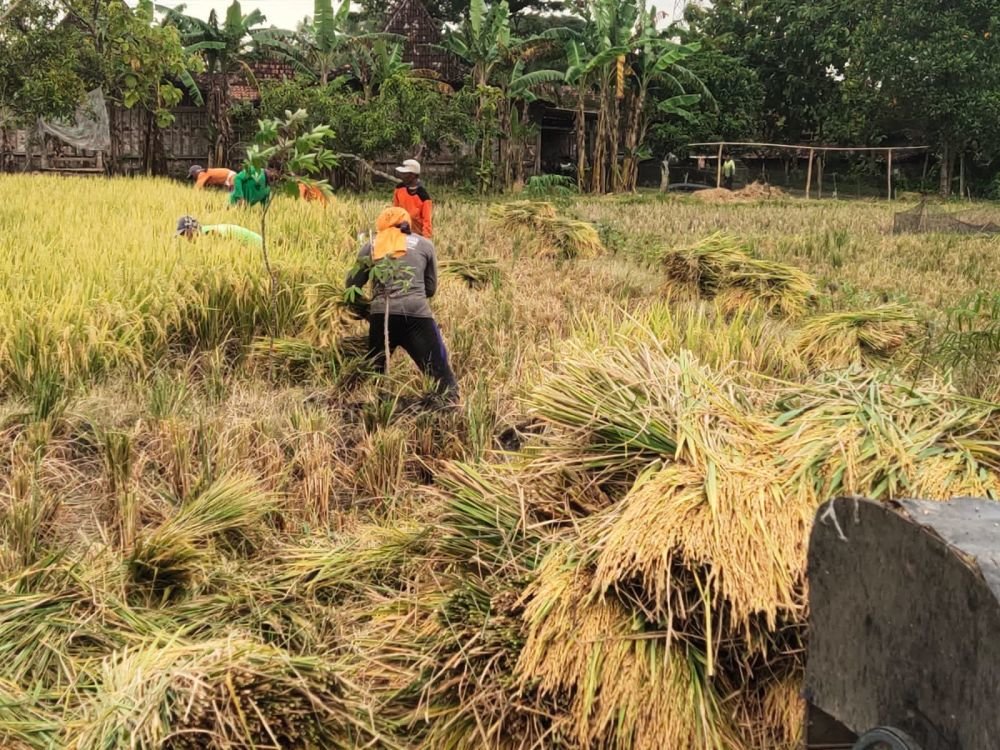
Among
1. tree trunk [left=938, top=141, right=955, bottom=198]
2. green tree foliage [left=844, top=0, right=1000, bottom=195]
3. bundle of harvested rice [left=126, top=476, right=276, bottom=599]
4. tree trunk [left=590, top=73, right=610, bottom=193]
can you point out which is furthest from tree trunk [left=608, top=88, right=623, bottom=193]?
bundle of harvested rice [left=126, top=476, right=276, bottom=599]

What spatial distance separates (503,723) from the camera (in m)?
2.28

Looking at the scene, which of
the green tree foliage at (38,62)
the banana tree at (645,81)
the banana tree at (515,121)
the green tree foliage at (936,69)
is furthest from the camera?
the green tree foliage at (936,69)

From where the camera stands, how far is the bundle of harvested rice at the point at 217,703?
2.06 metres

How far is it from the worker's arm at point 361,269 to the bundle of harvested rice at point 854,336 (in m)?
2.37

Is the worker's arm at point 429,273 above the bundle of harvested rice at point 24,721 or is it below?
above

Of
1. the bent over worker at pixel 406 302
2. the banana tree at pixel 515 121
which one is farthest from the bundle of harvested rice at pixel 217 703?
the banana tree at pixel 515 121

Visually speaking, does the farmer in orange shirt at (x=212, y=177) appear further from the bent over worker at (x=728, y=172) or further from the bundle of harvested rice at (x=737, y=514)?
the bent over worker at (x=728, y=172)

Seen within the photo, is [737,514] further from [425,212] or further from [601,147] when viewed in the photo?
[601,147]

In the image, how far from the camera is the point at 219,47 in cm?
1923

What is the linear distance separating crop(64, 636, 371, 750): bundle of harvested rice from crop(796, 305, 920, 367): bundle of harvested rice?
354cm

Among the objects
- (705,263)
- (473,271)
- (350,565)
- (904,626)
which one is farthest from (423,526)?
(705,263)

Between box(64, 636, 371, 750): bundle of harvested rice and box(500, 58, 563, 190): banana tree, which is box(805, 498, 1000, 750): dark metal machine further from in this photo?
box(500, 58, 563, 190): banana tree

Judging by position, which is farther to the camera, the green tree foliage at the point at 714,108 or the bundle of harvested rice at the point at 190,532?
the green tree foliage at the point at 714,108

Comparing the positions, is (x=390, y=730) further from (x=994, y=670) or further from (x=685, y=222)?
(x=685, y=222)
